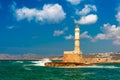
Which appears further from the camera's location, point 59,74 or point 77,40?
point 77,40

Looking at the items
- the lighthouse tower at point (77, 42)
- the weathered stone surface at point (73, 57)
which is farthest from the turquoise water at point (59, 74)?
the lighthouse tower at point (77, 42)

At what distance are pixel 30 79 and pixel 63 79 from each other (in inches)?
219

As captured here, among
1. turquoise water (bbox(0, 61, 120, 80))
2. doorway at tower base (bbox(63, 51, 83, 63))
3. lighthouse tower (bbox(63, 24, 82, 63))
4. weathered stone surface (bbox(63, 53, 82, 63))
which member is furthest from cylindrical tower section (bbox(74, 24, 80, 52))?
turquoise water (bbox(0, 61, 120, 80))

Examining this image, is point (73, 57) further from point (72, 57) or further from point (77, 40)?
point (77, 40)

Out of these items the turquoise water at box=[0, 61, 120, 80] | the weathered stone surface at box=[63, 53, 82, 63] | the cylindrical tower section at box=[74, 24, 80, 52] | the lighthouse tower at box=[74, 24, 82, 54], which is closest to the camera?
the turquoise water at box=[0, 61, 120, 80]

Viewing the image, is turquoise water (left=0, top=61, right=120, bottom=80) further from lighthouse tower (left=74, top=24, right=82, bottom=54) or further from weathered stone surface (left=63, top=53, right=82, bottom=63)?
lighthouse tower (left=74, top=24, right=82, bottom=54)

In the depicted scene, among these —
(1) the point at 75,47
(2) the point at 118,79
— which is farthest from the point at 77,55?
(2) the point at 118,79

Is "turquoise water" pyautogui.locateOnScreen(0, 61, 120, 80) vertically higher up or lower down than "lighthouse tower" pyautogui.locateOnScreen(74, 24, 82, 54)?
lower down

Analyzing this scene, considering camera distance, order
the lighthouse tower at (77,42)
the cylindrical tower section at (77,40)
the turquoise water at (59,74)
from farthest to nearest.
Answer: the cylindrical tower section at (77,40) → the lighthouse tower at (77,42) → the turquoise water at (59,74)

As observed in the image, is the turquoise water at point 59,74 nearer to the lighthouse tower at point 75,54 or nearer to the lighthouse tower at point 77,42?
the lighthouse tower at point 75,54

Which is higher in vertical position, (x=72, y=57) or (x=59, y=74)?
(x=72, y=57)

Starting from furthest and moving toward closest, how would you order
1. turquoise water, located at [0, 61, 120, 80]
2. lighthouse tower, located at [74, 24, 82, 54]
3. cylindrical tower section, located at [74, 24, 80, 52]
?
cylindrical tower section, located at [74, 24, 80, 52], lighthouse tower, located at [74, 24, 82, 54], turquoise water, located at [0, 61, 120, 80]

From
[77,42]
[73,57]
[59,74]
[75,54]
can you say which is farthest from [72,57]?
[59,74]

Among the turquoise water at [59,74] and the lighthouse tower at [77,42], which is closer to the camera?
the turquoise water at [59,74]
